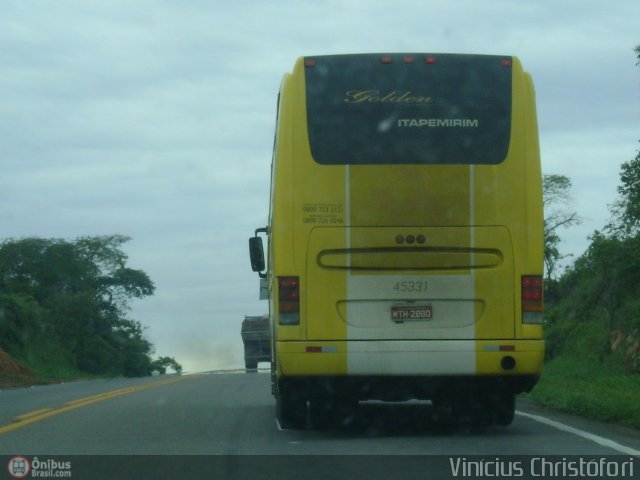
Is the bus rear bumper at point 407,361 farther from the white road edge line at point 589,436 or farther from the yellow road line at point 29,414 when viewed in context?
the yellow road line at point 29,414

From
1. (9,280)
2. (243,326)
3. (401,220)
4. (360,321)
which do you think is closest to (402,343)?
(360,321)

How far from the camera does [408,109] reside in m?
11.0

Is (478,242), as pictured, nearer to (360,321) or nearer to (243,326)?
(360,321)

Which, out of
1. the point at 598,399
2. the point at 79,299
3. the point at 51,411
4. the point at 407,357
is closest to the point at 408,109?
the point at 407,357

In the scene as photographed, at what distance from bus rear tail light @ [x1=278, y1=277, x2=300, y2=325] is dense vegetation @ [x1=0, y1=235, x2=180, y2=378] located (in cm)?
4103

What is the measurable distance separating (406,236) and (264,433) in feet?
8.86

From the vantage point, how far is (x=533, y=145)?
11.1 metres

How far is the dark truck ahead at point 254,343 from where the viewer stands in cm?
4800

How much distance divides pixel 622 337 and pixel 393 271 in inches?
882

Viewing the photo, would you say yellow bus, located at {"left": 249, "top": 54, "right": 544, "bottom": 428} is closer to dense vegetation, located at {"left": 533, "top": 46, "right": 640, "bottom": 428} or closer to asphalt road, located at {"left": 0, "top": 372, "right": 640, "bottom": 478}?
asphalt road, located at {"left": 0, "top": 372, "right": 640, "bottom": 478}

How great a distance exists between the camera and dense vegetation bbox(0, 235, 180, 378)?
6068cm
